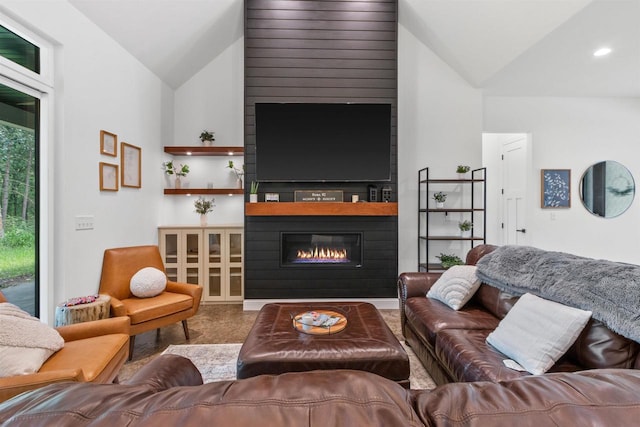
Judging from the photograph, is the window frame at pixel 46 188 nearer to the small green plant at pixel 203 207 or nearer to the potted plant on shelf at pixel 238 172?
the small green plant at pixel 203 207

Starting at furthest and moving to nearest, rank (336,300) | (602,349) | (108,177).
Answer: (336,300) < (108,177) < (602,349)

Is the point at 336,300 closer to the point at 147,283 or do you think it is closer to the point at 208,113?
the point at 147,283

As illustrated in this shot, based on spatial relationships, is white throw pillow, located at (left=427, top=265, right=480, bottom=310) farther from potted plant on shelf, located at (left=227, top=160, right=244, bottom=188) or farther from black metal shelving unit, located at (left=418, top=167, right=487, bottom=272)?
potted plant on shelf, located at (left=227, top=160, right=244, bottom=188)

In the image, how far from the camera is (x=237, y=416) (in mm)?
474

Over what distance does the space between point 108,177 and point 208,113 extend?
5.79 feet

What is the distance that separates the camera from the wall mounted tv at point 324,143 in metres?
3.82

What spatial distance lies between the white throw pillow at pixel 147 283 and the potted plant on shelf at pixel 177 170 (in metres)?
1.63

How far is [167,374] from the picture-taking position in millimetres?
1077

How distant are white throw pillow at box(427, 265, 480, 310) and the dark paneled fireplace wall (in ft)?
4.46

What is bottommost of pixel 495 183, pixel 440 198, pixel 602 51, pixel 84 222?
pixel 84 222

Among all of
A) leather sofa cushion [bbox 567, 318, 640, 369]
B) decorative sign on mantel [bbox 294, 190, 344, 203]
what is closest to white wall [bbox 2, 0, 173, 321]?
decorative sign on mantel [bbox 294, 190, 344, 203]

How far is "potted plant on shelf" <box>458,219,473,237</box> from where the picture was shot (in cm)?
419

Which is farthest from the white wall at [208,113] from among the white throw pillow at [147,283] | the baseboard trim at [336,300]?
the white throw pillow at [147,283]

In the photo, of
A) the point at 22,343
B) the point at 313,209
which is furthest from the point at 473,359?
the point at 313,209
